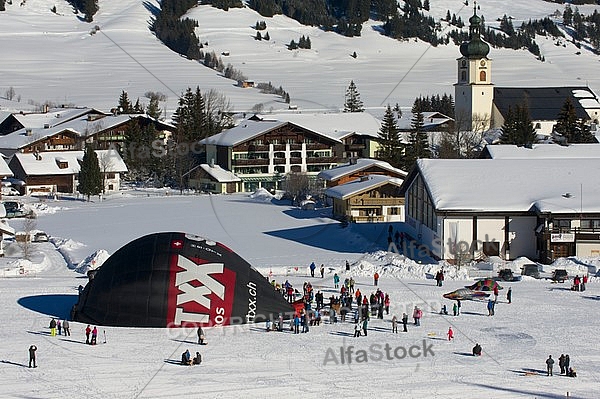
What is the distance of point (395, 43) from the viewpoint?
193125mm

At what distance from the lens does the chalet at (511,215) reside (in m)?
42.7

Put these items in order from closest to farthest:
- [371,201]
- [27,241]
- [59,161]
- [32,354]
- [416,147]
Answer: [32,354] → [27,241] → [371,201] → [416,147] → [59,161]

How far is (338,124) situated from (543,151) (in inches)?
1151

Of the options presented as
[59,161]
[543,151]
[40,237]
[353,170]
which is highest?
[59,161]

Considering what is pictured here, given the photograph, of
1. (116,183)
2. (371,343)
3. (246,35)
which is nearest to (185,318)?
(371,343)

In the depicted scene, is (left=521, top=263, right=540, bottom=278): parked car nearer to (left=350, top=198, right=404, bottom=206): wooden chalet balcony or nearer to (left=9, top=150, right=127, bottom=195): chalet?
(left=350, top=198, right=404, bottom=206): wooden chalet balcony

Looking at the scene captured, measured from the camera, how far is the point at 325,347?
29.4 meters

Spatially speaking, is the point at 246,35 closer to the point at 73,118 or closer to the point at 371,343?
the point at 73,118

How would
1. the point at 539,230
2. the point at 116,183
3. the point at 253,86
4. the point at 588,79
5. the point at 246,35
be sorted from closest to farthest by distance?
1. the point at 539,230
2. the point at 116,183
3. the point at 253,86
4. the point at 588,79
5. the point at 246,35

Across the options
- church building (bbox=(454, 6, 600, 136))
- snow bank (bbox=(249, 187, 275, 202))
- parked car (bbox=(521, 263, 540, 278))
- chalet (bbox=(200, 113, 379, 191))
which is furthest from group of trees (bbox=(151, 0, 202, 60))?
parked car (bbox=(521, 263, 540, 278))

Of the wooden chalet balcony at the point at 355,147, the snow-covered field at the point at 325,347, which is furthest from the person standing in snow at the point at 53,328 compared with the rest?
the wooden chalet balcony at the point at 355,147

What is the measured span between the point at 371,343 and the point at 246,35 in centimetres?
16296

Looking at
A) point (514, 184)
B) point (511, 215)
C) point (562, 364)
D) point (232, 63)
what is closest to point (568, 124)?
point (514, 184)

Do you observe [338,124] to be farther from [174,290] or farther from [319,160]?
[174,290]
